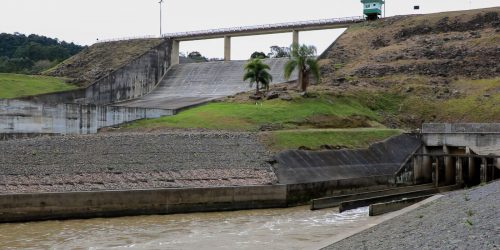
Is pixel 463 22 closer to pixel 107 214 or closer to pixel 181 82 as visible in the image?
pixel 181 82

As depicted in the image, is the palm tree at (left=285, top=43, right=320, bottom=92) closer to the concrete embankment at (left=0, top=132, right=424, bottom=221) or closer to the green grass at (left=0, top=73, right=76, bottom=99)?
Result: the concrete embankment at (left=0, top=132, right=424, bottom=221)

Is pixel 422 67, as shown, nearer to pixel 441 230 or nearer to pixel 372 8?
pixel 372 8

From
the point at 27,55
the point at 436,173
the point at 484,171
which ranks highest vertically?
the point at 27,55

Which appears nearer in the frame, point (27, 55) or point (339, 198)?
point (339, 198)

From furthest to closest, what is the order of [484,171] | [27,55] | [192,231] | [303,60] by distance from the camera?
1. [27,55]
2. [303,60]
3. [484,171]
4. [192,231]

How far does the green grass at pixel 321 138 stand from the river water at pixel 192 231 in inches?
349

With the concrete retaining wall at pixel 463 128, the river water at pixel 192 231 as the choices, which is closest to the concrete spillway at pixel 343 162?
the concrete retaining wall at pixel 463 128

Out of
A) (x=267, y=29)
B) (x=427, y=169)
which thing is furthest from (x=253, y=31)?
Answer: (x=427, y=169)

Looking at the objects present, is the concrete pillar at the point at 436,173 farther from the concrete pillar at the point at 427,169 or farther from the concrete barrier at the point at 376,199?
the concrete barrier at the point at 376,199

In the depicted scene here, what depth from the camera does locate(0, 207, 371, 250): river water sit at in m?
20.5

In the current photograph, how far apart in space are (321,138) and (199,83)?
34.0m

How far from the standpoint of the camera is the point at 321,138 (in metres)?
38.5

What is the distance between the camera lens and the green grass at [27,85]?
5455 centimetres

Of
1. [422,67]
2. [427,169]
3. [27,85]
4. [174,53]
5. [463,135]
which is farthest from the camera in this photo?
[174,53]
